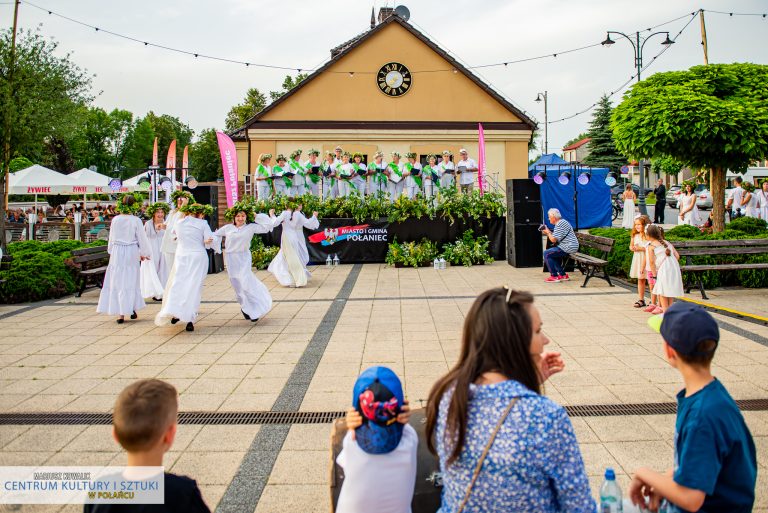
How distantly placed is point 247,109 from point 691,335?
61.2m

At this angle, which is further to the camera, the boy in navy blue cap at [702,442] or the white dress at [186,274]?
the white dress at [186,274]

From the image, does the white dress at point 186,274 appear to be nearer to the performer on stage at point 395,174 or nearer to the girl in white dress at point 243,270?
the girl in white dress at point 243,270

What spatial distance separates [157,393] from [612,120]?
52.2 ft

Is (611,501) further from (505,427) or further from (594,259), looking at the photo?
(594,259)

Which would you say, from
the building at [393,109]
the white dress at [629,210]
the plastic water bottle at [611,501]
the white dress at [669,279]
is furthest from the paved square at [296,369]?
the building at [393,109]

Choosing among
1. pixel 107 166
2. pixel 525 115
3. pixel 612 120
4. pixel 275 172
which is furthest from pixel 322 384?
pixel 107 166

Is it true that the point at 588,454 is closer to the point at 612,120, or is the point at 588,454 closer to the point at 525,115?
the point at 612,120

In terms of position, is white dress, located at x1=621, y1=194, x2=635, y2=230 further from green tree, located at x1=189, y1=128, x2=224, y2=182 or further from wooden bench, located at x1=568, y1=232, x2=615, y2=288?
green tree, located at x1=189, y1=128, x2=224, y2=182

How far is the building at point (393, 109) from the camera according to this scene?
3136 cm

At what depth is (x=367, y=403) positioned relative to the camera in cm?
263

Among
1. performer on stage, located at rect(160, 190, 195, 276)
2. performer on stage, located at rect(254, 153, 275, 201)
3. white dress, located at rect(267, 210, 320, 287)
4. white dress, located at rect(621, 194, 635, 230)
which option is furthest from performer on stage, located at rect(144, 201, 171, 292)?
white dress, located at rect(621, 194, 635, 230)

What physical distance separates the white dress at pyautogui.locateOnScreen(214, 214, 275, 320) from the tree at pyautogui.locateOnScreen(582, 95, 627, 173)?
155 ft

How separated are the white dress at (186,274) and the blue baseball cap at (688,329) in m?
8.31

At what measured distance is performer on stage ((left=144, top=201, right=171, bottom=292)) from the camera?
12539 millimetres
